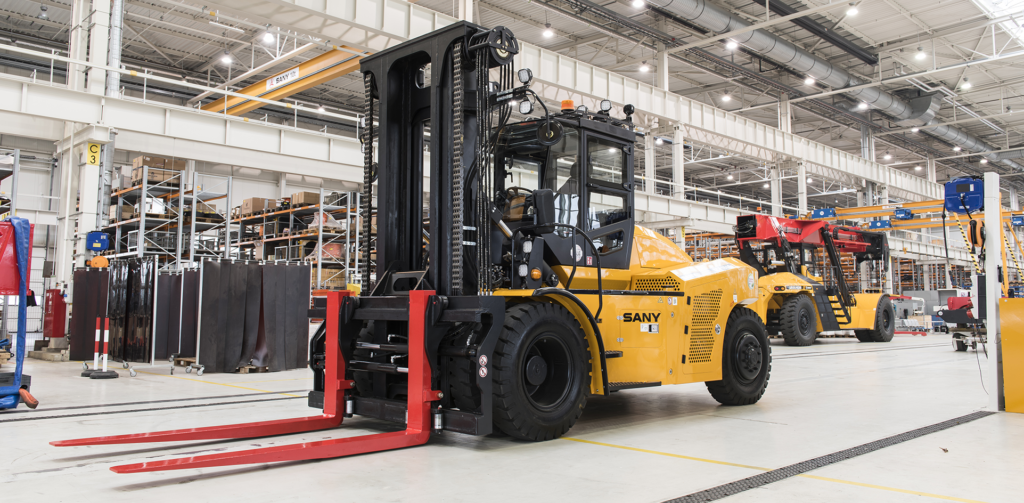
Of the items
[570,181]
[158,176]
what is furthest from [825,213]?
[570,181]

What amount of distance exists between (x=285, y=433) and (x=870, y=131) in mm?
33898

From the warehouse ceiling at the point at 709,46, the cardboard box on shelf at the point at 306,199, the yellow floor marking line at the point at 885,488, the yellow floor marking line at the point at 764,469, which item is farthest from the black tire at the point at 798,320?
the yellow floor marking line at the point at 885,488

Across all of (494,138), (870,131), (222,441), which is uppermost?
(870,131)

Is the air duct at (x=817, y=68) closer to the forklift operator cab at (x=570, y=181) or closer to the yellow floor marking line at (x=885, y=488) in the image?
the forklift operator cab at (x=570, y=181)

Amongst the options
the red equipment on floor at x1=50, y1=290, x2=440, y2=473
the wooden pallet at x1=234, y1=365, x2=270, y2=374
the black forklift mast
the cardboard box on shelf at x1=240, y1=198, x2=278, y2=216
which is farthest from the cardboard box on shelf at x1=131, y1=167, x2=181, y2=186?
the red equipment on floor at x1=50, y1=290, x2=440, y2=473

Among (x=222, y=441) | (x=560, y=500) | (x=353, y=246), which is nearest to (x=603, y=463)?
(x=560, y=500)

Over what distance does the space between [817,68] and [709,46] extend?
413 cm

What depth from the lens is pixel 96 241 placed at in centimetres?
1290

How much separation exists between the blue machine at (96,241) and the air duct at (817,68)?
1551 cm

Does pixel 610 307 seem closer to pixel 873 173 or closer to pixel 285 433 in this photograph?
pixel 285 433

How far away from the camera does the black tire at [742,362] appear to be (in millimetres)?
6840

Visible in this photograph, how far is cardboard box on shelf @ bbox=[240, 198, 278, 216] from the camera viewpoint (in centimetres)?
1945

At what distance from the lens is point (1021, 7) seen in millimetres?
22031

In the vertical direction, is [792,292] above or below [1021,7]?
below
